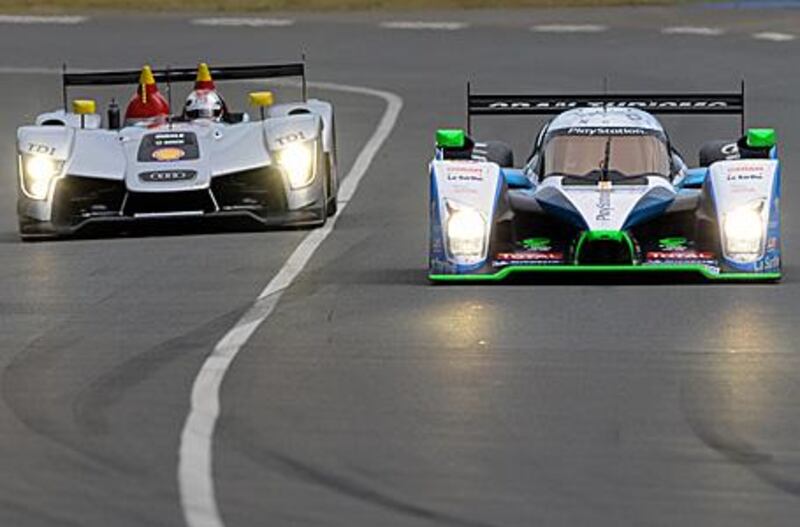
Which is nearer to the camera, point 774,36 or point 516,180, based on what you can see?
point 516,180

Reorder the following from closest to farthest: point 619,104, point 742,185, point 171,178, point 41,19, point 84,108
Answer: point 742,185 < point 619,104 < point 171,178 < point 84,108 < point 41,19

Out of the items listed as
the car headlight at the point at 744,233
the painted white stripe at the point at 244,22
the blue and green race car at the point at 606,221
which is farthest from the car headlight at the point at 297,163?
the painted white stripe at the point at 244,22

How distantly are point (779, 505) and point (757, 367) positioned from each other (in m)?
3.11

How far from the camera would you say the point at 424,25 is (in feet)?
128

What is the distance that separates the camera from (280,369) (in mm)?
12898

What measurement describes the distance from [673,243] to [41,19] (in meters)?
26.3

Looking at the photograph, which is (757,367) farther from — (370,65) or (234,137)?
(370,65)

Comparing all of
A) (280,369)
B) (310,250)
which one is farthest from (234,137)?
(280,369)

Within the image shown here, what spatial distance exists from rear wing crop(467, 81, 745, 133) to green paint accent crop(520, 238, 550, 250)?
1863 millimetres

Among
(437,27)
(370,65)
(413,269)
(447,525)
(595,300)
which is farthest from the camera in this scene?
(437,27)

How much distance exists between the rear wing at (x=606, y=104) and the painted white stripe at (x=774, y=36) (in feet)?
61.0

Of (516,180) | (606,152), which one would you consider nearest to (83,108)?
(516,180)

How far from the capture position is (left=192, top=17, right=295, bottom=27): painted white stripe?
39.4 metres

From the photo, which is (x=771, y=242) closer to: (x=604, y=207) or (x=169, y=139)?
(x=604, y=207)
